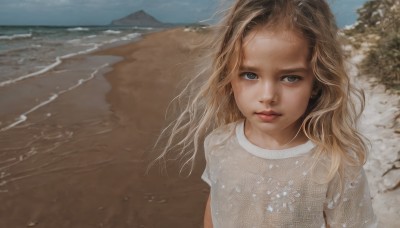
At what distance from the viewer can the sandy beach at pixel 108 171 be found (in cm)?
333

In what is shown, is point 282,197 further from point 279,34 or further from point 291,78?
point 279,34

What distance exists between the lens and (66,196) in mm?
3750

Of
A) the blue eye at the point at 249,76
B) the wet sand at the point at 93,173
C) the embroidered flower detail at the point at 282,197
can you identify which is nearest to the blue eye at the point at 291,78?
the blue eye at the point at 249,76

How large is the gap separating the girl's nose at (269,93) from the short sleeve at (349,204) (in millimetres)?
379

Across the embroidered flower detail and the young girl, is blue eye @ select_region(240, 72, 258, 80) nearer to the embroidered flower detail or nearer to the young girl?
the young girl

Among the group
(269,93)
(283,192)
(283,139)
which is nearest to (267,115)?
(269,93)

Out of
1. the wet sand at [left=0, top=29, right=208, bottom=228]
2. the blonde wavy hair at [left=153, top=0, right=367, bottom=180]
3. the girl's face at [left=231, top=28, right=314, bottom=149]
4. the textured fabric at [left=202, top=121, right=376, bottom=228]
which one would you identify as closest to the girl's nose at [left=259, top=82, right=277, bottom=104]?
the girl's face at [left=231, top=28, right=314, bottom=149]

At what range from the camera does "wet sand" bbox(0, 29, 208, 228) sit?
343 centimetres

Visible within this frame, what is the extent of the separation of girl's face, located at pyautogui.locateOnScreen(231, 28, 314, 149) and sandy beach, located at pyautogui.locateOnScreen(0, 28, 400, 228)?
75cm

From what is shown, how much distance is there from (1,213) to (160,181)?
4.36ft

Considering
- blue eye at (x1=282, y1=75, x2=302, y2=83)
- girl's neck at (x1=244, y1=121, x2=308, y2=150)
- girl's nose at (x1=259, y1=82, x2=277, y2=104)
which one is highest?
blue eye at (x1=282, y1=75, x2=302, y2=83)

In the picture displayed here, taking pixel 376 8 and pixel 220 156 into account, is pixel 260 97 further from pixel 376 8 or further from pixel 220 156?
pixel 376 8

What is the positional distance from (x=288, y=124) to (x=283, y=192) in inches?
10.1

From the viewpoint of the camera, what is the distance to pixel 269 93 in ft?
5.05
